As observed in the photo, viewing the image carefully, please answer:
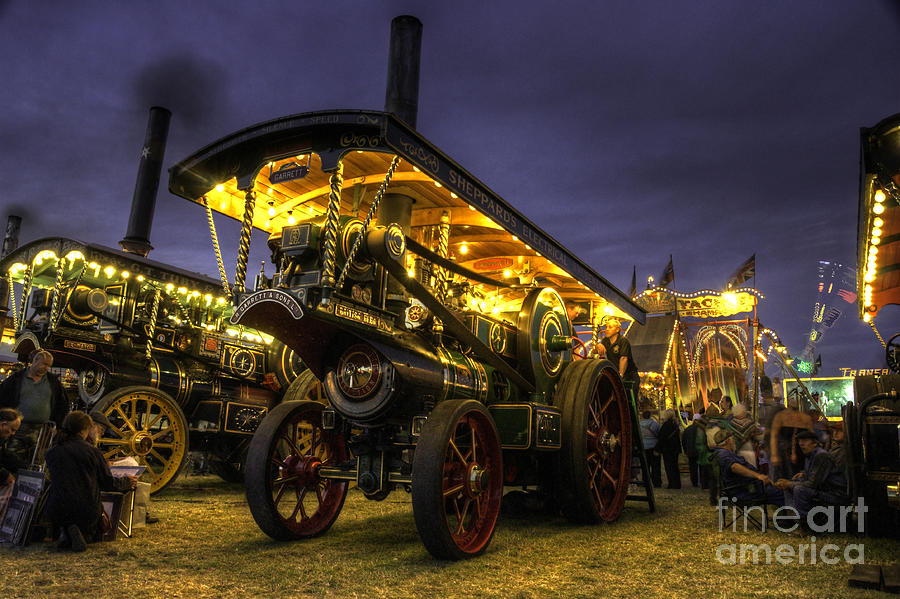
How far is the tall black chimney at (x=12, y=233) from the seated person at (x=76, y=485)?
2852 centimetres

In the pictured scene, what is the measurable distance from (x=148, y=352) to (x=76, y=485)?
3.33 metres

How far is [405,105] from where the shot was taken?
40.3ft

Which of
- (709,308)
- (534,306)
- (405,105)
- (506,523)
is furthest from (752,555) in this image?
(709,308)

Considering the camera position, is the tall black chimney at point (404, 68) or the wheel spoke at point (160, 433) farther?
the tall black chimney at point (404, 68)

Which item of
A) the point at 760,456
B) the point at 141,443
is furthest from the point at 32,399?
the point at 760,456

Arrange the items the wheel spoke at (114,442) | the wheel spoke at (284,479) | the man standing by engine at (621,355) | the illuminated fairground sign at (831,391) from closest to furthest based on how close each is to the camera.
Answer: the wheel spoke at (284,479), the wheel spoke at (114,442), the man standing by engine at (621,355), the illuminated fairground sign at (831,391)

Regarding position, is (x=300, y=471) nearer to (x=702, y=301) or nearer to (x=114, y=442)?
(x=114, y=442)

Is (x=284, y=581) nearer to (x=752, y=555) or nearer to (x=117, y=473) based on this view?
(x=117, y=473)

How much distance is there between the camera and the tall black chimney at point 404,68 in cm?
1227


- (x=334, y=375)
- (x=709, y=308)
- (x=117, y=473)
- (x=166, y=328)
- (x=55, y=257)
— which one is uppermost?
(x=709, y=308)

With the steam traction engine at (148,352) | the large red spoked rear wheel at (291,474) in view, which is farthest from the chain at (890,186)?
the steam traction engine at (148,352)

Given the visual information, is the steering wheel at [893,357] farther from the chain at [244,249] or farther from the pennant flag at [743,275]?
the pennant flag at [743,275]

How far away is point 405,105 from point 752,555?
10277mm

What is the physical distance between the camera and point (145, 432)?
6.30m
